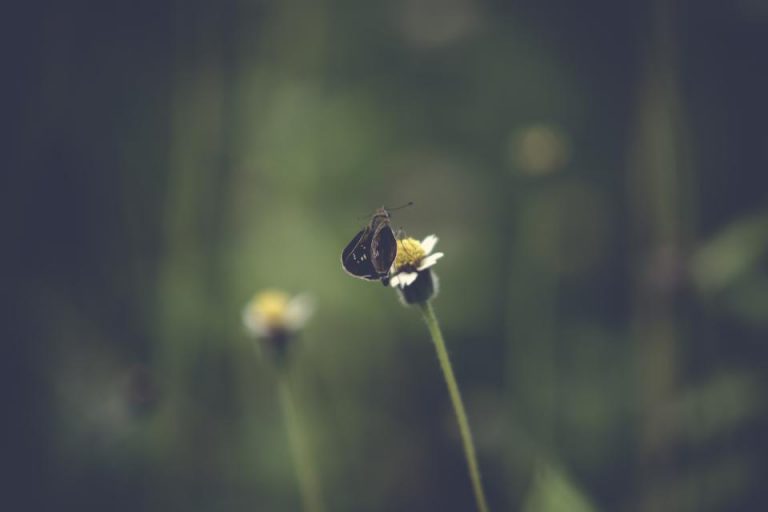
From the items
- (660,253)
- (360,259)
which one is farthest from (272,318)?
(660,253)

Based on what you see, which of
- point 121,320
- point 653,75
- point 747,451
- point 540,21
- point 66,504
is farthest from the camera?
point 540,21

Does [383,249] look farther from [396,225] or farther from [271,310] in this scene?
[396,225]

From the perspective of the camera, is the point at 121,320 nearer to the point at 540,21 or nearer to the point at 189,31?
the point at 189,31

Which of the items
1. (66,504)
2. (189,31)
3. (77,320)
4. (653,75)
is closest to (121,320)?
(77,320)

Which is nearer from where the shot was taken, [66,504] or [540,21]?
[66,504]

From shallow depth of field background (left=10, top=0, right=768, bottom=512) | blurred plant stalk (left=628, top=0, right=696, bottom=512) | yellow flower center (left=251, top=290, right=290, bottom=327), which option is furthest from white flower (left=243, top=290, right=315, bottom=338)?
blurred plant stalk (left=628, top=0, right=696, bottom=512)

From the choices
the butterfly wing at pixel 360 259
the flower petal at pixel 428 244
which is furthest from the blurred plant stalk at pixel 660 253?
→ the butterfly wing at pixel 360 259

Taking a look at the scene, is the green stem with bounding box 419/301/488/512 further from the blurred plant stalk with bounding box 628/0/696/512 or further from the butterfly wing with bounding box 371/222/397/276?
the blurred plant stalk with bounding box 628/0/696/512
